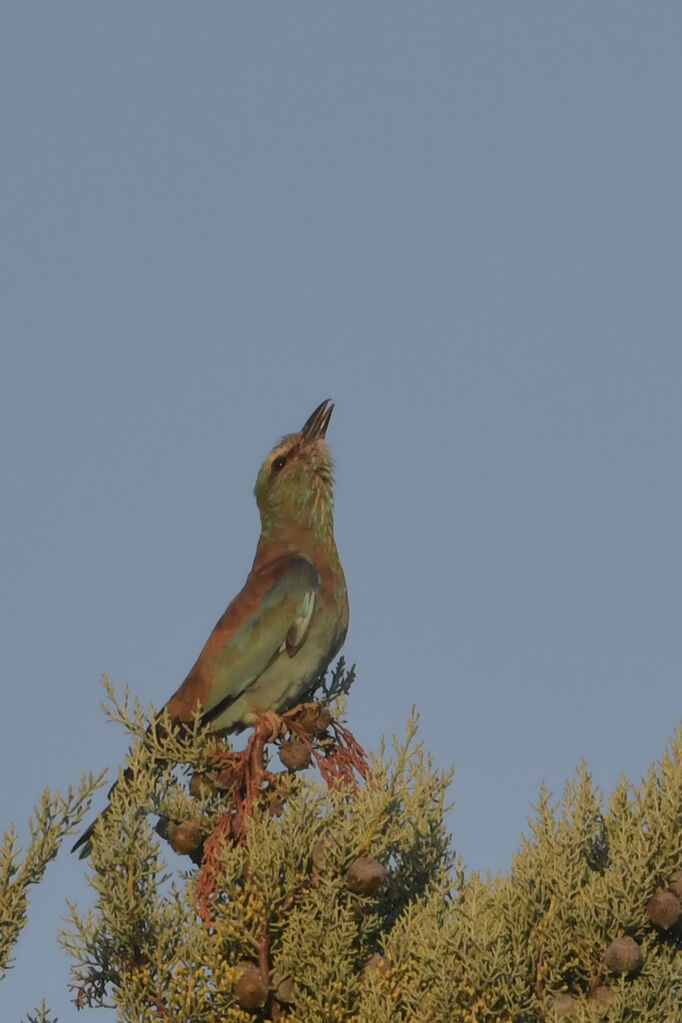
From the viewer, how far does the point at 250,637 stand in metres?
8.34

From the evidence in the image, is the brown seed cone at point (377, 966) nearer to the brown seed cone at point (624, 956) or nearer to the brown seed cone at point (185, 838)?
the brown seed cone at point (624, 956)

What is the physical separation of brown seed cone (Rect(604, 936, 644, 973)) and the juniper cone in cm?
271

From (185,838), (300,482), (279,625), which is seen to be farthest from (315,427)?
(185,838)

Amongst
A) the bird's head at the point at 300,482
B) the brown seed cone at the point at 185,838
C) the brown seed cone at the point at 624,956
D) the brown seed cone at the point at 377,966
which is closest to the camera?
the brown seed cone at the point at 624,956

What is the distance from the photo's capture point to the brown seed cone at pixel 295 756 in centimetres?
721

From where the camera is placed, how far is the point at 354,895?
6184 mm

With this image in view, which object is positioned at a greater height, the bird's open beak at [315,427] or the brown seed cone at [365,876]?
the bird's open beak at [315,427]

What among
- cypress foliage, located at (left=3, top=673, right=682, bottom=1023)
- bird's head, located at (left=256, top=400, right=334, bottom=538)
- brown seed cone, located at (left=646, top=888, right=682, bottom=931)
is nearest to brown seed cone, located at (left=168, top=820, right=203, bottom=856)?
cypress foliage, located at (left=3, top=673, right=682, bottom=1023)

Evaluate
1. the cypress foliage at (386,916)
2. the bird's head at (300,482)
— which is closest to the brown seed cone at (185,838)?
the cypress foliage at (386,916)

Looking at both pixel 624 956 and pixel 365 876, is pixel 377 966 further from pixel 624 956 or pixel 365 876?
pixel 624 956

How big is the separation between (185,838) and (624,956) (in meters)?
2.02

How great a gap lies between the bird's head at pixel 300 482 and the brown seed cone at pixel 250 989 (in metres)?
3.62

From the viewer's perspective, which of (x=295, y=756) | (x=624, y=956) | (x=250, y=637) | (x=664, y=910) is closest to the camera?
(x=624, y=956)

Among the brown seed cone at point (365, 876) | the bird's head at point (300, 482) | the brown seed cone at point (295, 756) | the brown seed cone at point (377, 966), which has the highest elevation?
the bird's head at point (300, 482)
